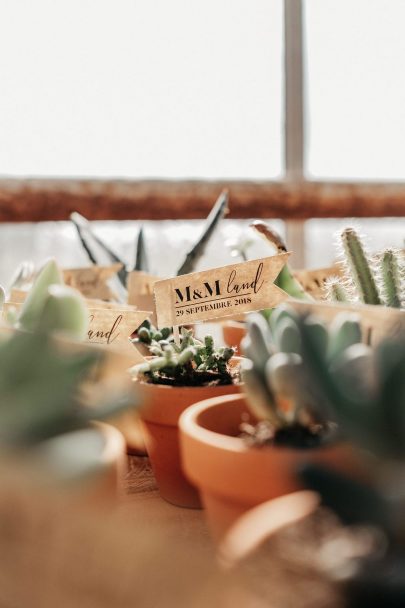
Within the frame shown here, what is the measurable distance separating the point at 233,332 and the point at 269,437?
1.99 feet

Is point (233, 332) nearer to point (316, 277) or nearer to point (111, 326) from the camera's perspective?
point (316, 277)

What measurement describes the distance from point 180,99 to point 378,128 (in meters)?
1.14

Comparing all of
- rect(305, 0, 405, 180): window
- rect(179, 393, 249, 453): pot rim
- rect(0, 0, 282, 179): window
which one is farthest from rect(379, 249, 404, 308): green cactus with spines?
rect(305, 0, 405, 180): window

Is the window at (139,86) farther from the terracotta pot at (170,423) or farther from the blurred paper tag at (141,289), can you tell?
the terracotta pot at (170,423)

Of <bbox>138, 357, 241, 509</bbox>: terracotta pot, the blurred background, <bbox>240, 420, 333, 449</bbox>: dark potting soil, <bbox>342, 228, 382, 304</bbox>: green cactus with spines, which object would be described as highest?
the blurred background

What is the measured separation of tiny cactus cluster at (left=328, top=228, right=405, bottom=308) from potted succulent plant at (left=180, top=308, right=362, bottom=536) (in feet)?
0.84

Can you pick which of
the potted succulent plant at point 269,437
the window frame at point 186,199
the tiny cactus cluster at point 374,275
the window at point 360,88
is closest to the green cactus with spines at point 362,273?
the tiny cactus cluster at point 374,275

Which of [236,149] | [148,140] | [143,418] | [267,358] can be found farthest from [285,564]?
[236,149]

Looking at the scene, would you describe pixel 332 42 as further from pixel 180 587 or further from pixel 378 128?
pixel 180 587

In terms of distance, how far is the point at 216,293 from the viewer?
27.5 inches

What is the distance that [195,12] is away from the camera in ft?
8.90

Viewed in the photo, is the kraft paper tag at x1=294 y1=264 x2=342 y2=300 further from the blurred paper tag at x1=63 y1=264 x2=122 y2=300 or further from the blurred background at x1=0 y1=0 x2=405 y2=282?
the blurred background at x1=0 y1=0 x2=405 y2=282

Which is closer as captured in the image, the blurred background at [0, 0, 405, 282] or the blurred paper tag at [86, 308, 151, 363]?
the blurred paper tag at [86, 308, 151, 363]

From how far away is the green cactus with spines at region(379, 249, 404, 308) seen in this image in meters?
0.67
